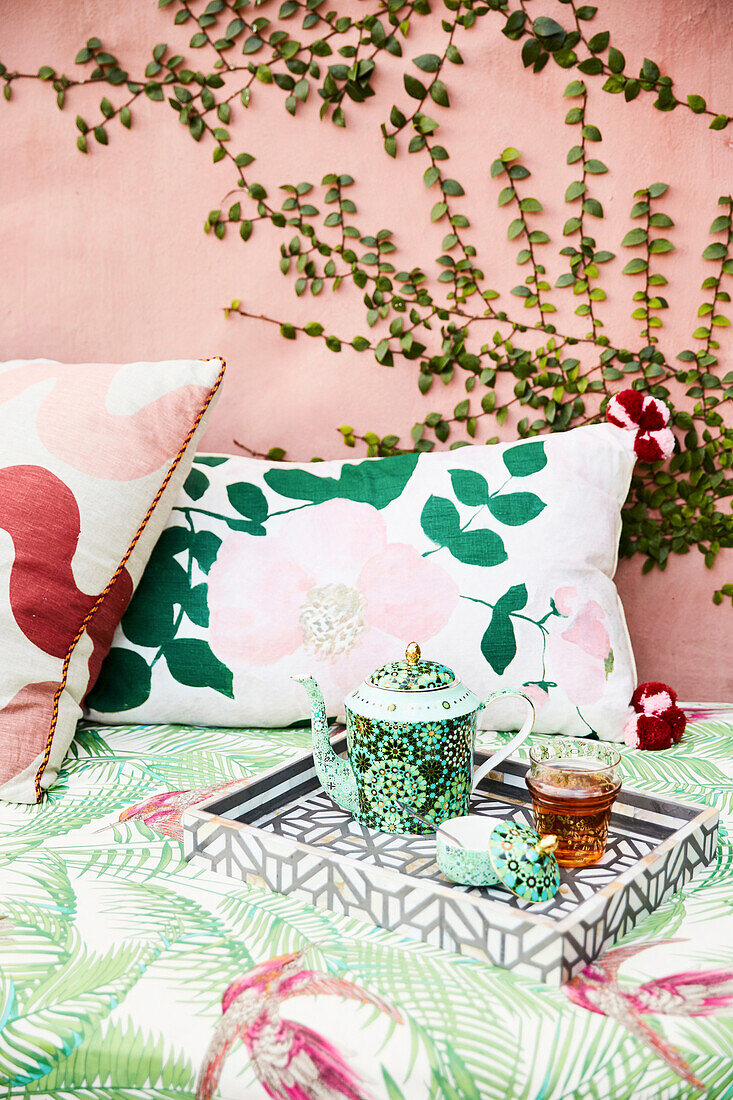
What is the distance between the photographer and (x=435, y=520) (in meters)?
1.18

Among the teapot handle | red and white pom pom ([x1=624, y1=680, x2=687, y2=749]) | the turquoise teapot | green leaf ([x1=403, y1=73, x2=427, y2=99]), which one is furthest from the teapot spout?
green leaf ([x1=403, y1=73, x2=427, y2=99])

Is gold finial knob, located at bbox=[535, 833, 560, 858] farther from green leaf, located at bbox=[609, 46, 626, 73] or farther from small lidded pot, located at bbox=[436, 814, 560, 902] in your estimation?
green leaf, located at bbox=[609, 46, 626, 73]

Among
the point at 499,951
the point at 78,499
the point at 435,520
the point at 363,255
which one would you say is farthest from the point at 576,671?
the point at 363,255

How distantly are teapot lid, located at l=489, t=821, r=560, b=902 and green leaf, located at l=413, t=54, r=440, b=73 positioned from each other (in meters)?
1.29

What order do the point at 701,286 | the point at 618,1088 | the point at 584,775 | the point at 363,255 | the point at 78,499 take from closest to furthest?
the point at 618,1088
the point at 584,775
the point at 78,499
the point at 701,286
the point at 363,255

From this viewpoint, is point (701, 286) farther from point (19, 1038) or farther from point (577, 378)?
point (19, 1038)

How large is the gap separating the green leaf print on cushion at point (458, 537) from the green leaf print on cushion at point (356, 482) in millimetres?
66

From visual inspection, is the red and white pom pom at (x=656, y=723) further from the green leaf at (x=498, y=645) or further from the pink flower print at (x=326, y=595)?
the pink flower print at (x=326, y=595)

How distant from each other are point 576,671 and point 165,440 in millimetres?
625

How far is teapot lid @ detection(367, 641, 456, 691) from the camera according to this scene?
0.81m

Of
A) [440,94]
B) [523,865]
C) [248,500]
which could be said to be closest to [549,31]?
[440,94]

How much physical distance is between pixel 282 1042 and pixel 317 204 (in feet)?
4.44

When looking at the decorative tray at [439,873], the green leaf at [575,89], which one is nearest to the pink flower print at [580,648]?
the decorative tray at [439,873]

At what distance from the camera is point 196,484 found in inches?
50.0
